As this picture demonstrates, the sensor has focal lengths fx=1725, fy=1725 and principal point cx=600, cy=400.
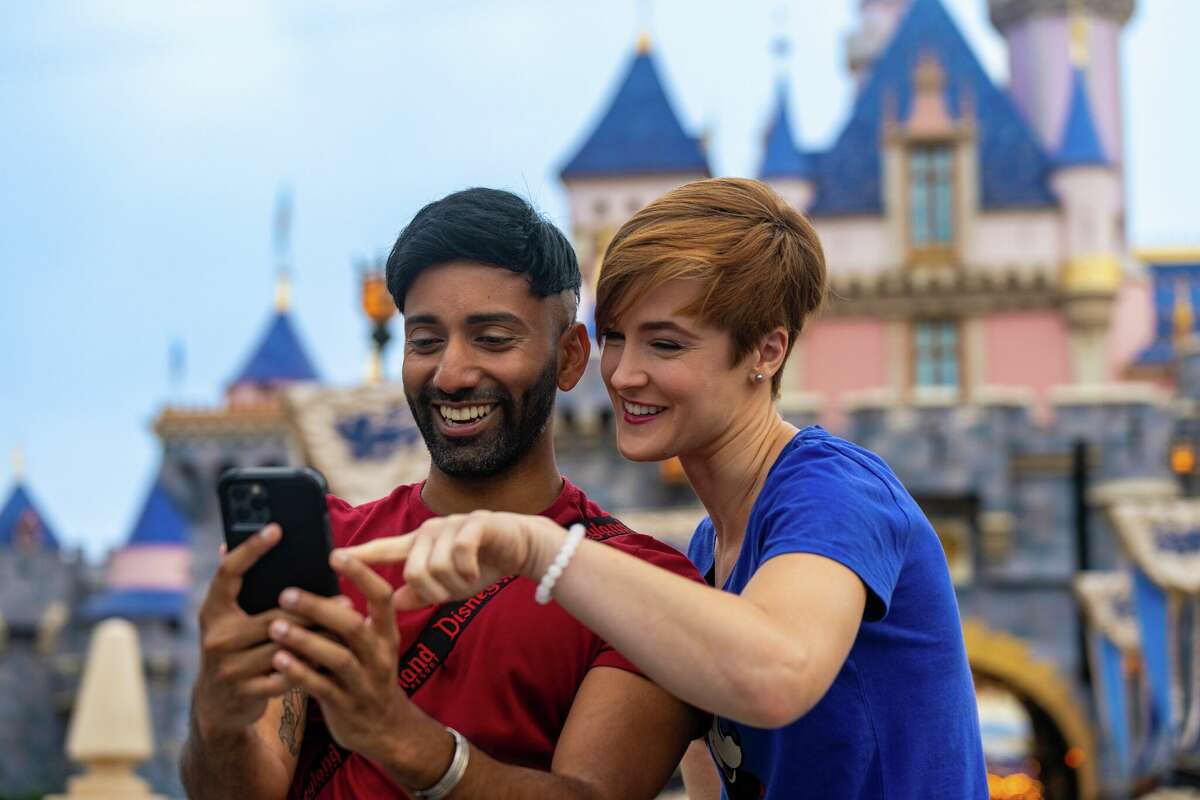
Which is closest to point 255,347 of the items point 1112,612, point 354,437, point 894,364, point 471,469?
point 894,364

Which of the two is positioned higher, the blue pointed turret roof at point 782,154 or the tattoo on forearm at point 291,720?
the blue pointed turret roof at point 782,154

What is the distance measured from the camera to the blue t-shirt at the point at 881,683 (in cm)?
245

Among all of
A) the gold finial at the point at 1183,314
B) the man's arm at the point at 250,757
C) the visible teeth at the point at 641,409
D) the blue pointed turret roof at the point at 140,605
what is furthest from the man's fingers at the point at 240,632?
the blue pointed turret roof at the point at 140,605

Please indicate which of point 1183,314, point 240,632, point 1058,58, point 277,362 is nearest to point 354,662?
point 240,632

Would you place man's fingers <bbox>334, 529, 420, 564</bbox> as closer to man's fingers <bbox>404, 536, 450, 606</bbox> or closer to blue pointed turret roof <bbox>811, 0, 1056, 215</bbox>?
man's fingers <bbox>404, 536, 450, 606</bbox>

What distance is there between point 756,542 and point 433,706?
561mm

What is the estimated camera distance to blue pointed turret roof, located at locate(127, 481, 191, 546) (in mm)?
40500

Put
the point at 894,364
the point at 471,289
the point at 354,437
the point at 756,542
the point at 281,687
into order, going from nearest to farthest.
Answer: the point at 281,687 → the point at 756,542 → the point at 471,289 → the point at 354,437 → the point at 894,364

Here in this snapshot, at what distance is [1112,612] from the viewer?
19.6 metres

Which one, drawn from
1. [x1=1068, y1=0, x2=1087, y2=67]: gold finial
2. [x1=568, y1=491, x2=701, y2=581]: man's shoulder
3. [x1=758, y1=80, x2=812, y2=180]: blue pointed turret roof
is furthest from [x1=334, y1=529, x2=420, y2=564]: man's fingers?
[x1=1068, y1=0, x2=1087, y2=67]: gold finial

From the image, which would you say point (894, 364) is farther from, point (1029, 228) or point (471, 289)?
point (471, 289)

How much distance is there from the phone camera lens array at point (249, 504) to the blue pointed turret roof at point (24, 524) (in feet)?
135

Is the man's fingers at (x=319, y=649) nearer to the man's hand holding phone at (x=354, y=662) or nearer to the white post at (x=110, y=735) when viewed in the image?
the man's hand holding phone at (x=354, y=662)

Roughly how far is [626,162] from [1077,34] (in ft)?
25.1
